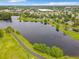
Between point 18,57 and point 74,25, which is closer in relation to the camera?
point 18,57

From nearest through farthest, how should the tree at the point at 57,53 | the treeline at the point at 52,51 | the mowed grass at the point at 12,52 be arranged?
the mowed grass at the point at 12,52, the tree at the point at 57,53, the treeline at the point at 52,51

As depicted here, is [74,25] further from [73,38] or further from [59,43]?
[59,43]

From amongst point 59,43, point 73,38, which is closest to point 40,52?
point 59,43

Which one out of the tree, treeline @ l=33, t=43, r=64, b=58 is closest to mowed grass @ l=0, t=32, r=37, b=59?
treeline @ l=33, t=43, r=64, b=58

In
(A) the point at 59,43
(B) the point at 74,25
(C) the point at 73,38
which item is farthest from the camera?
(B) the point at 74,25

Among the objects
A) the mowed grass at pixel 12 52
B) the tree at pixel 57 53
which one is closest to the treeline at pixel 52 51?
the tree at pixel 57 53

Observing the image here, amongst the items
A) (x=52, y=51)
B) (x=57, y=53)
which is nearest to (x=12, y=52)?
(x=52, y=51)

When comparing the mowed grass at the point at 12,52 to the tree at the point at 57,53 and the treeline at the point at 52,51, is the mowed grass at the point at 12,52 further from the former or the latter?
the tree at the point at 57,53

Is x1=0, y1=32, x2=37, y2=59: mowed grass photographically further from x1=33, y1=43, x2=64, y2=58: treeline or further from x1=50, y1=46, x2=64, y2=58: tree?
x1=50, y1=46, x2=64, y2=58: tree

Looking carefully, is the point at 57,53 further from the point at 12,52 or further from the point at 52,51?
the point at 12,52

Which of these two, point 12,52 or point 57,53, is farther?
point 12,52

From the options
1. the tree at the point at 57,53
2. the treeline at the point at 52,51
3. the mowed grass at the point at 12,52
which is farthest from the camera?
the treeline at the point at 52,51
